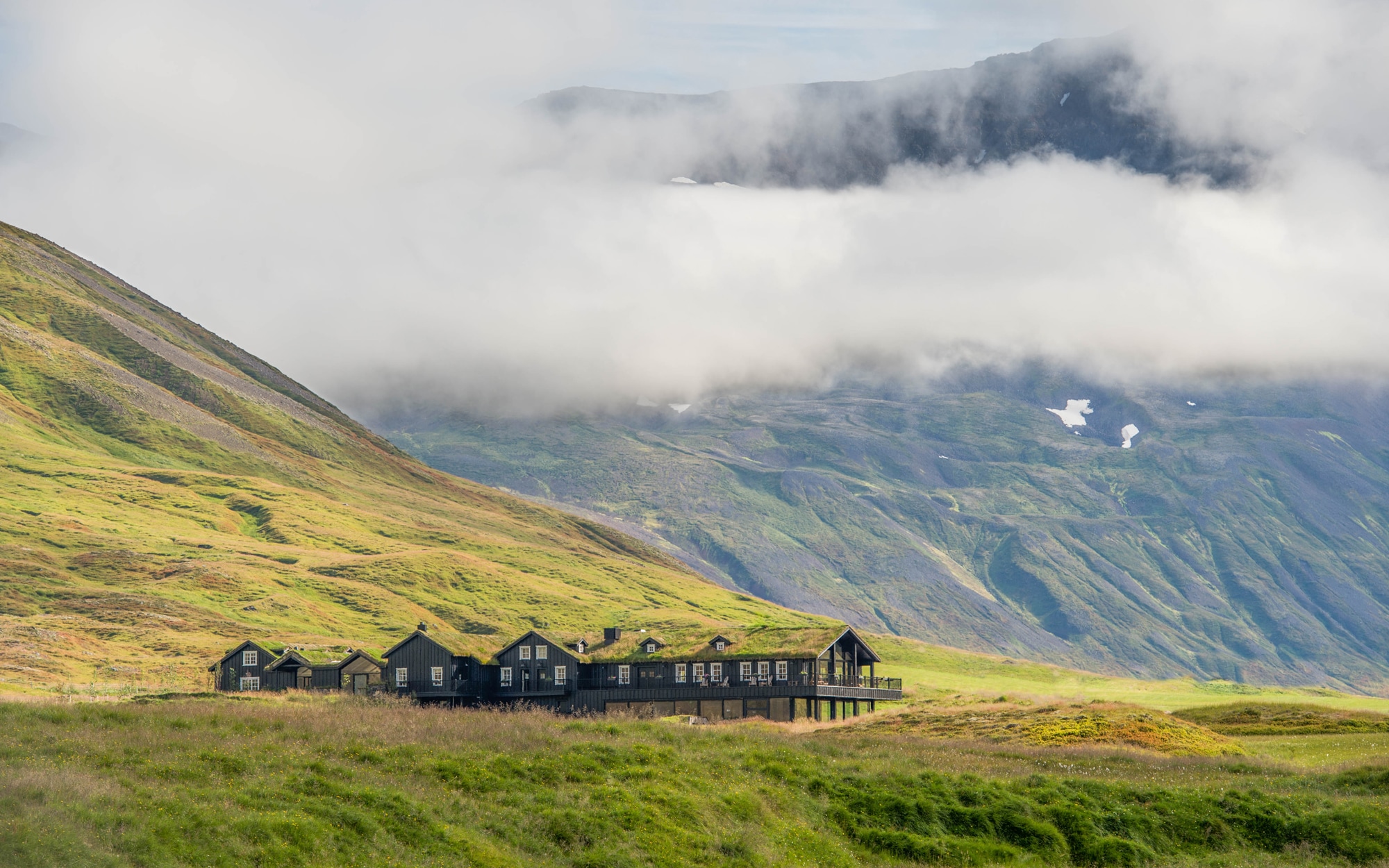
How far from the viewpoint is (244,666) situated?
119812 mm

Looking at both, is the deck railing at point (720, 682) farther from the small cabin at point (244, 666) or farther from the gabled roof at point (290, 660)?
→ the small cabin at point (244, 666)

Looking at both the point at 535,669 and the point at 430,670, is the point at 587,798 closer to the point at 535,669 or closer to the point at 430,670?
the point at 430,670

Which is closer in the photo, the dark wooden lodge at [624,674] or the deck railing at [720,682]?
the dark wooden lodge at [624,674]

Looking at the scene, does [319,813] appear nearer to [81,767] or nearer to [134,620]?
[81,767]

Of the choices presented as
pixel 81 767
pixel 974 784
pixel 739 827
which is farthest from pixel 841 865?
pixel 81 767

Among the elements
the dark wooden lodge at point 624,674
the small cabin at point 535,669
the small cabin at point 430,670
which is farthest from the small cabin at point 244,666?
the small cabin at point 535,669

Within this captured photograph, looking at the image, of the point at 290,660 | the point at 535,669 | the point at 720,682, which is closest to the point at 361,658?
the point at 290,660

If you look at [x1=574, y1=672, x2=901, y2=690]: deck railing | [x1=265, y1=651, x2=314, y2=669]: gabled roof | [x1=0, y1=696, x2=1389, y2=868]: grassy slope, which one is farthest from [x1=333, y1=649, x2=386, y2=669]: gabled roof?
[x1=0, y1=696, x2=1389, y2=868]: grassy slope

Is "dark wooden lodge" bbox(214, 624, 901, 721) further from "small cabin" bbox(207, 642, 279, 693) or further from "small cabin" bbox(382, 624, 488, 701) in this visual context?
"small cabin" bbox(207, 642, 279, 693)

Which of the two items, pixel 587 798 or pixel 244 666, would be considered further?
pixel 244 666

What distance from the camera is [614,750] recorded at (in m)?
55.0

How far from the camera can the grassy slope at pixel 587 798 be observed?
3834cm

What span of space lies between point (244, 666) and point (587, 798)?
8229cm

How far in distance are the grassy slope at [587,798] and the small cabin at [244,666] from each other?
194ft
